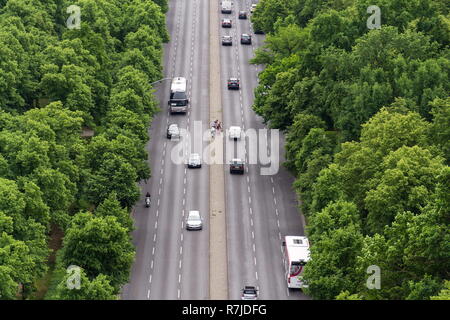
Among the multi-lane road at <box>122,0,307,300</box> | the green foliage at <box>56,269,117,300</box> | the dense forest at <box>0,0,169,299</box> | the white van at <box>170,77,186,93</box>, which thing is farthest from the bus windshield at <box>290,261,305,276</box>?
the white van at <box>170,77,186,93</box>

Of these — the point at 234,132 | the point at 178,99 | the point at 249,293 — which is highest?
the point at 178,99

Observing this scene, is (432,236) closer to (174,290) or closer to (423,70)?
(174,290)

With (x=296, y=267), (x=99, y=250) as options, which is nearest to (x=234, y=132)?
(x=296, y=267)

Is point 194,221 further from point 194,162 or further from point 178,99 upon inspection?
point 178,99

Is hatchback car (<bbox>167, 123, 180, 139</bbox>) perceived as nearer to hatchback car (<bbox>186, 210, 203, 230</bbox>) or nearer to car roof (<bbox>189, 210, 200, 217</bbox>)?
car roof (<bbox>189, 210, 200, 217</bbox>)

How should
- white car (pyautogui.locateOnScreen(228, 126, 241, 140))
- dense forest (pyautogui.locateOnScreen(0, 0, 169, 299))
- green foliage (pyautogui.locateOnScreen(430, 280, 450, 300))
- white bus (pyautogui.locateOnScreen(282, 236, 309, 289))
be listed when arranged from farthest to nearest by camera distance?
white car (pyautogui.locateOnScreen(228, 126, 241, 140)), white bus (pyautogui.locateOnScreen(282, 236, 309, 289)), dense forest (pyautogui.locateOnScreen(0, 0, 169, 299)), green foliage (pyautogui.locateOnScreen(430, 280, 450, 300))

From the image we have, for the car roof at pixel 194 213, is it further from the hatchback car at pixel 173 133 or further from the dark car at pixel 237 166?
the hatchback car at pixel 173 133
